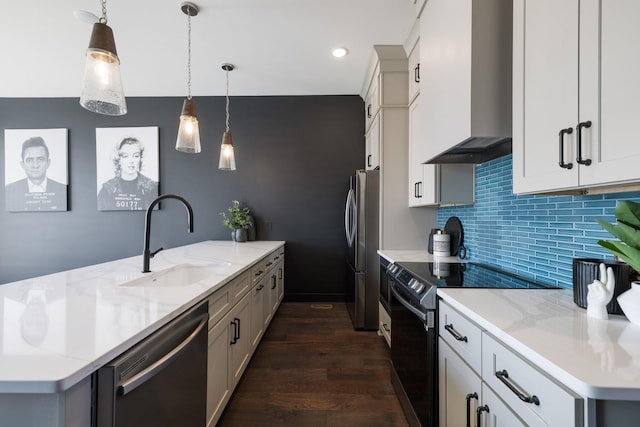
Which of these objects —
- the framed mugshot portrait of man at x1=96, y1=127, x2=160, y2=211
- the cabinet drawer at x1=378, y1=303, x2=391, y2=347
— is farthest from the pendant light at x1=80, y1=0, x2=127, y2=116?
the framed mugshot portrait of man at x1=96, y1=127, x2=160, y2=211

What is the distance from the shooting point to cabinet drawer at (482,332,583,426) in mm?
645

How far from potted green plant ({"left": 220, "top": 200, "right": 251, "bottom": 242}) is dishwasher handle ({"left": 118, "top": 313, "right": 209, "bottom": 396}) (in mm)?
2487

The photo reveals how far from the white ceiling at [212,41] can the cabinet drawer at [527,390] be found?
8.12 ft

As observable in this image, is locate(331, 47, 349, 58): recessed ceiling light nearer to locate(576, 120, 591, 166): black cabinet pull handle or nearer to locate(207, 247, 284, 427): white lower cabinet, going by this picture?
locate(207, 247, 284, 427): white lower cabinet

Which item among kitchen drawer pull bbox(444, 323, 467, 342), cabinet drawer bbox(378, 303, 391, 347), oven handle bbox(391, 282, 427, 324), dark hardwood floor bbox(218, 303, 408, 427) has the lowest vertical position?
dark hardwood floor bbox(218, 303, 408, 427)

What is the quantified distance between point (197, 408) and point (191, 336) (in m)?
0.37

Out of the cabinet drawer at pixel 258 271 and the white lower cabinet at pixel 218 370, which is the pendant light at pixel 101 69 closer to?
the white lower cabinet at pixel 218 370

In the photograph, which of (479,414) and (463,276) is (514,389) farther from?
(463,276)

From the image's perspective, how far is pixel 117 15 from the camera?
7.70 ft

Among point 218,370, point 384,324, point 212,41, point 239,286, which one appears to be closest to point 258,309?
point 239,286

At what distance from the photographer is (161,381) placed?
95 cm

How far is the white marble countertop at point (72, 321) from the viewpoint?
625mm

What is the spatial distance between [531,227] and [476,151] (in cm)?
56

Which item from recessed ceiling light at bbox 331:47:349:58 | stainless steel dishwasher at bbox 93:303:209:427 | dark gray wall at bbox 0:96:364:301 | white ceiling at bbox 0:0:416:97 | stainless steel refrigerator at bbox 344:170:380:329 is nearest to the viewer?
stainless steel dishwasher at bbox 93:303:209:427
